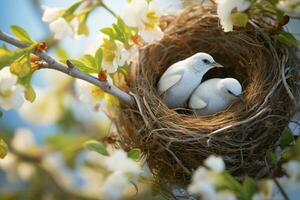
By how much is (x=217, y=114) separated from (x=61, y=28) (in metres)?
0.37

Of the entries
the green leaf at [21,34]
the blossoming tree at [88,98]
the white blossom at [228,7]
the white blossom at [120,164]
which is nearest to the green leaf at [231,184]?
the blossoming tree at [88,98]

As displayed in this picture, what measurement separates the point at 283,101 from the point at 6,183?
55cm

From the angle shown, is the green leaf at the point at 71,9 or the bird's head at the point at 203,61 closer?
the green leaf at the point at 71,9

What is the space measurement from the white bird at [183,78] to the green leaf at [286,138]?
287 millimetres

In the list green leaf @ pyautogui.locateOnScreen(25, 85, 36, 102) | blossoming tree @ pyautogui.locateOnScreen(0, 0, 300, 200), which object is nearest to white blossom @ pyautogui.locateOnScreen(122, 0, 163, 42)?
blossoming tree @ pyautogui.locateOnScreen(0, 0, 300, 200)

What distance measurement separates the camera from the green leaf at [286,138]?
35.7 inches

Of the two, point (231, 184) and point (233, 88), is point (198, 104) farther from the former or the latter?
point (231, 184)

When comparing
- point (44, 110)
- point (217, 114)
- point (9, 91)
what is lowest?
point (217, 114)

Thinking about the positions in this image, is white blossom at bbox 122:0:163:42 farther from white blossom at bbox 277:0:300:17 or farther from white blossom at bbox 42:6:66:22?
white blossom at bbox 277:0:300:17

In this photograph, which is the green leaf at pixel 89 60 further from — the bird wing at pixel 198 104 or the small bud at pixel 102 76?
the bird wing at pixel 198 104

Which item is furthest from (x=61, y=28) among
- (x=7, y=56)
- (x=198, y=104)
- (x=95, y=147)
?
(x=198, y=104)

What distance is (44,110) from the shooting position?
3.21ft

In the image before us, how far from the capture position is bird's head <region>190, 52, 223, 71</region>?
1.14m

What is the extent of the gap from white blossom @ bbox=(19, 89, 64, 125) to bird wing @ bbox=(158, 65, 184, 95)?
0.24m
